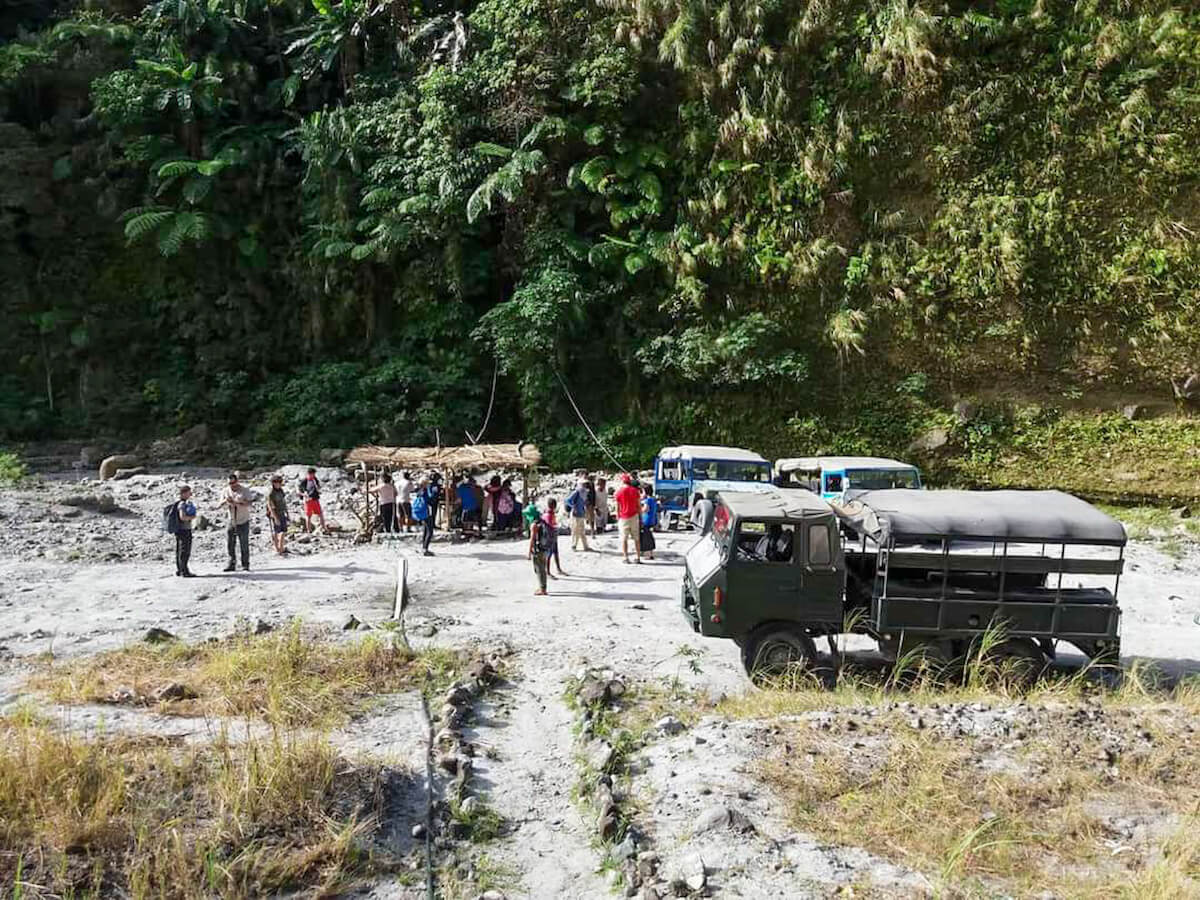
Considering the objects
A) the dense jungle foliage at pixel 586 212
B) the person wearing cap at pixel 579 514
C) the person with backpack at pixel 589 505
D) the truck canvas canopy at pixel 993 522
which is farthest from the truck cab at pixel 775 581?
the dense jungle foliage at pixel 586 212

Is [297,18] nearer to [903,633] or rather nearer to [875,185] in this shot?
[875,185]

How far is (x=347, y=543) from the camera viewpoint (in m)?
Answer: 17.1

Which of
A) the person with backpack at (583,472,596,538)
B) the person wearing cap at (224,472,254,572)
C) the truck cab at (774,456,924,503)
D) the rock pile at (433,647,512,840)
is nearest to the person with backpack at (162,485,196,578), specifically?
the person wearing cap at (224,472,254,572)

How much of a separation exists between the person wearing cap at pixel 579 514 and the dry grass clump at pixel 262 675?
599cm

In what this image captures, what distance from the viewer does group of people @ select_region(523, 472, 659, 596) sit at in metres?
13.5

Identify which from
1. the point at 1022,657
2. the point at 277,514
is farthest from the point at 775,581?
the point at 277,514

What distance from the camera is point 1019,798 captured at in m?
6.90

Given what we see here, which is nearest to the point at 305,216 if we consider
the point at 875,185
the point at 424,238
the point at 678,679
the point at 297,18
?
the point at 424,238

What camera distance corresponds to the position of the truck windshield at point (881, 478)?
17625 millimetres

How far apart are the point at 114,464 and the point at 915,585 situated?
21.8 m

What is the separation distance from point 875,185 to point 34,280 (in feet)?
91.6

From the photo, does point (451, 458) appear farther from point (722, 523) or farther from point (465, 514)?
point (722, 523)

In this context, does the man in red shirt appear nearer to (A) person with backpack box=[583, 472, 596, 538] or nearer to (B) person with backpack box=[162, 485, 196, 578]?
(A) person with backpack box=[583, 472, 596, 538]

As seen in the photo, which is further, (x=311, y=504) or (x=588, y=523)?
(x=588, y=523)
